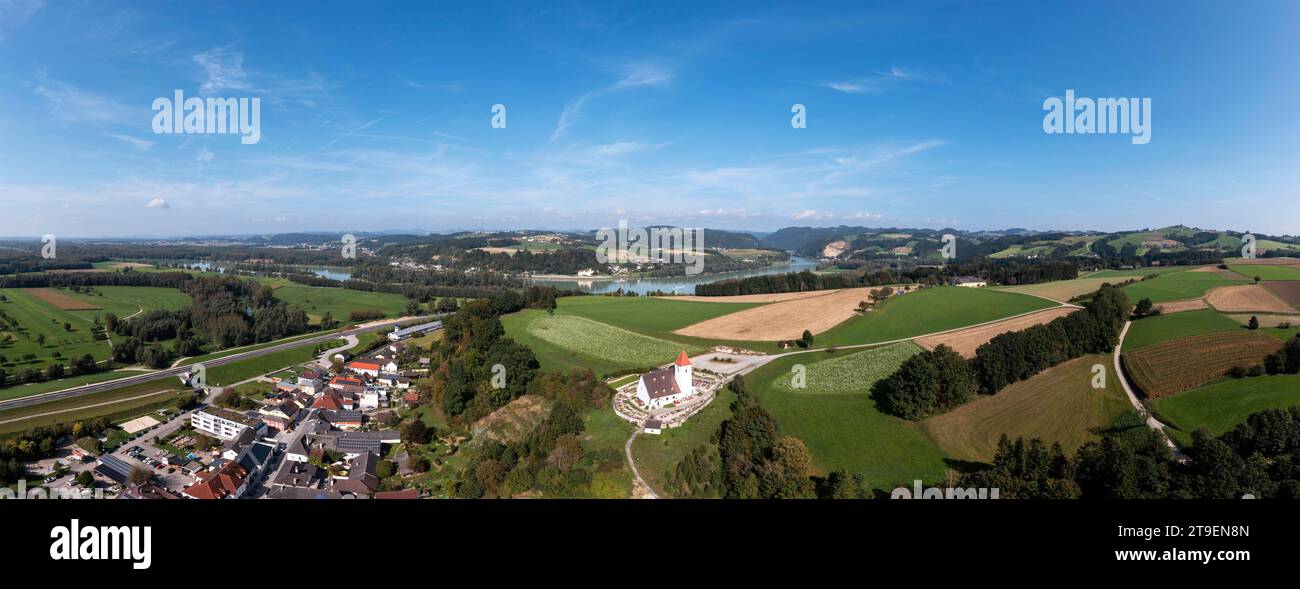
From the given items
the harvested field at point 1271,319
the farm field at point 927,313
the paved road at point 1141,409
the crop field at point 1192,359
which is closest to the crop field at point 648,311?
the farm field at point 927,313

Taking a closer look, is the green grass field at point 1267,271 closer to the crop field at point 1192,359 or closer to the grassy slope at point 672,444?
the crop field at point 1192,359

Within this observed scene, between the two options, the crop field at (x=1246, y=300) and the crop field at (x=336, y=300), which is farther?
the crop field at (x=336, y=300)

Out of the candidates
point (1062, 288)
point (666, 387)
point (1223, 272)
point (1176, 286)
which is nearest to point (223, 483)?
point (666, 387)

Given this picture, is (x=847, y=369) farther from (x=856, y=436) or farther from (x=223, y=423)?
(x=223, y=423)

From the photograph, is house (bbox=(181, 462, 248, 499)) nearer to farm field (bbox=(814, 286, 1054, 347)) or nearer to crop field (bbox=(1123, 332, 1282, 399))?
farm field (bbox=(814, 286, 1054, 347))
